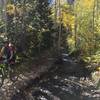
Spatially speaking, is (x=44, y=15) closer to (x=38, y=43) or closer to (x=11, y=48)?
(x=38, y=43)

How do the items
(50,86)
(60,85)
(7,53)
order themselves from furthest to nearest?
(60,85), (50,86), (7,53)

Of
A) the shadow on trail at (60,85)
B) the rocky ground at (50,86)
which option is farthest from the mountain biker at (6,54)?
the shadow on trail at (60,85)

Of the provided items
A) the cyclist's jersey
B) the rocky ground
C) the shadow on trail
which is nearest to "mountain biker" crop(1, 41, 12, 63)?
the cyclist's jersey

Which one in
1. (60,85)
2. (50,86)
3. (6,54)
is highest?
(6,54)

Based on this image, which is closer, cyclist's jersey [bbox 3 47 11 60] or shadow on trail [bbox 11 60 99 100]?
cyclist's jersey [bbox 3 47 11 60]

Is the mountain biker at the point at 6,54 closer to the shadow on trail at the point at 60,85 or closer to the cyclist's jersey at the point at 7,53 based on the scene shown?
the cyclist's jersey at the point at 7,53

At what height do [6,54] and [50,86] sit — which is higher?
[6,54]

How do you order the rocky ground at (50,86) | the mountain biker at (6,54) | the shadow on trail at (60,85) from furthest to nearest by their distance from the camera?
the shadow on trail at (60,85), the rocky ground at (50,86), the mountain biker at (6,54)

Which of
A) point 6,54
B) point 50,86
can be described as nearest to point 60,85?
point 50,86

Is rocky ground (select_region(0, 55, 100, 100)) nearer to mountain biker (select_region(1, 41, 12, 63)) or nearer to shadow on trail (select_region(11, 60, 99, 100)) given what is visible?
shadow on trail (select_region(11, 60, 99, 100))

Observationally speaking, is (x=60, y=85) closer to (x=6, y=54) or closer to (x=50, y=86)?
(x=50, y=86)

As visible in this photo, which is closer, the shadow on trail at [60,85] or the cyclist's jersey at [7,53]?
the cyclist's jersey at [7,53]

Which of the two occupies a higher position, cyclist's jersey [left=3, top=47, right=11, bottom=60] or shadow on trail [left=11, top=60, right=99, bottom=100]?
cyclist's jersey [left=3, top=47, right=11, bottom=60]

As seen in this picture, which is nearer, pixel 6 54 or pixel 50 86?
pixel 6 54
